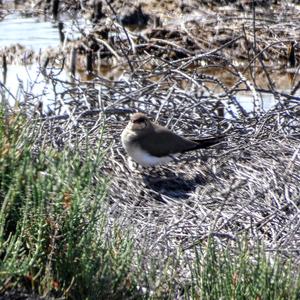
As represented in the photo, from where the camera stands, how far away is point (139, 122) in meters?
8.04

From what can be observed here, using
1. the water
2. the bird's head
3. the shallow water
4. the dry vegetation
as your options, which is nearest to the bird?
→ the bird's head

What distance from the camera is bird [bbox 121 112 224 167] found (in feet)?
26.0

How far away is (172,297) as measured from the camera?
19.2 feet

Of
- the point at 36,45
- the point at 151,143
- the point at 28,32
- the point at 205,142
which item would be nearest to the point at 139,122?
the point at 151,143

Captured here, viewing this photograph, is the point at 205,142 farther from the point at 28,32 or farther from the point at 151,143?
the point at 28,32

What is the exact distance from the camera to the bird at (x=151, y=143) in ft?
26.0

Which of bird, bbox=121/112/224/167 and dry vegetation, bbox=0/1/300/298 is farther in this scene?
bird, bbox=121/112/224/167

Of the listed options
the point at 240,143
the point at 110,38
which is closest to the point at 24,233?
the point at 240,143

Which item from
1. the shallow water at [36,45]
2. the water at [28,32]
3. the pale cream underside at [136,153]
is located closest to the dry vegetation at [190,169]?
the pale cream underside at [136,153]

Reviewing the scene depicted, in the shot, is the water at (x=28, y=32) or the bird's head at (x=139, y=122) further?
the water at (x=28, y=32)

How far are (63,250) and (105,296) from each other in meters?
0.35

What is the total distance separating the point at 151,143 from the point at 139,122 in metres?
0.20

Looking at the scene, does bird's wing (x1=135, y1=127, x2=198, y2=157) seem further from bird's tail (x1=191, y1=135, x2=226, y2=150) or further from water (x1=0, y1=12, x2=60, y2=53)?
water (x1=0, y1=12, x2=60, y2=53)

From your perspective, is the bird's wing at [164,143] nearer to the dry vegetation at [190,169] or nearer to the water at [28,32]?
the dry vegetation at [190,169]
